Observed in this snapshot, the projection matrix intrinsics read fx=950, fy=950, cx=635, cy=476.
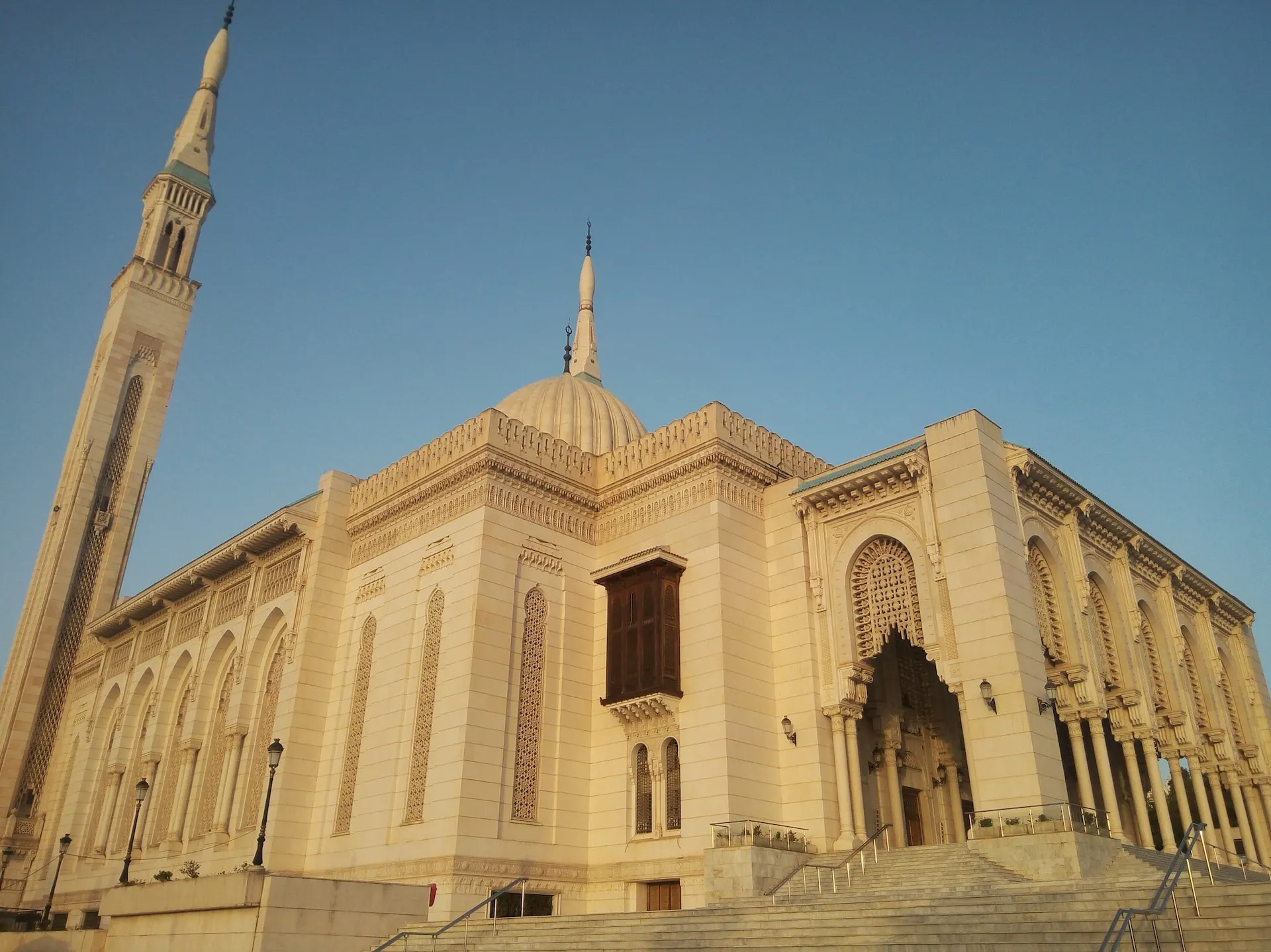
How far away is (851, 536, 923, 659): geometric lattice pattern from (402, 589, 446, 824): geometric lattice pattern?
351 inches

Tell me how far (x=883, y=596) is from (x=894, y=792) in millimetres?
4608

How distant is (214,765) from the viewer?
25875 mm

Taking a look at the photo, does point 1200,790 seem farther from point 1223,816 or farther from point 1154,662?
point 1154,662

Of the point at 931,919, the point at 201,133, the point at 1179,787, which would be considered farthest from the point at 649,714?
the point at 201,133

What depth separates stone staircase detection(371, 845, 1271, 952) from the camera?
9727 mm

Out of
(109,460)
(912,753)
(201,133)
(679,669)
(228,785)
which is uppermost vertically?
(201,133)

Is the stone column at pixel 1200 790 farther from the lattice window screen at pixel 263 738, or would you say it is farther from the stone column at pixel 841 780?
the lattice window screen at pixel 263 738

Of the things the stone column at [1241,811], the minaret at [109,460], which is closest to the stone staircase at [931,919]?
the stone column at [1241,811]

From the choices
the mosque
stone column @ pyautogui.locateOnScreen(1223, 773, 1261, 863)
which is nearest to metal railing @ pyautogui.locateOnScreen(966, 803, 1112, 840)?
the mosque

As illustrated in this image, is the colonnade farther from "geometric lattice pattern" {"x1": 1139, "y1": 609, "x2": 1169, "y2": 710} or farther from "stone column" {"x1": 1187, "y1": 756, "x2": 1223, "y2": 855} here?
"geometric lattice pattern" {"x1": 1139, "y1": 609, "x2": 1169, "y2": 710}

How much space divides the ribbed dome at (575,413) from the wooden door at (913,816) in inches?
482

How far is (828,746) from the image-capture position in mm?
19078

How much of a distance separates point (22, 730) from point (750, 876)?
1209 inches

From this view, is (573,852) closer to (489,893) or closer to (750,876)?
(489,893)
